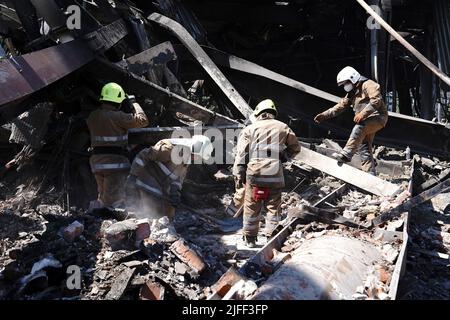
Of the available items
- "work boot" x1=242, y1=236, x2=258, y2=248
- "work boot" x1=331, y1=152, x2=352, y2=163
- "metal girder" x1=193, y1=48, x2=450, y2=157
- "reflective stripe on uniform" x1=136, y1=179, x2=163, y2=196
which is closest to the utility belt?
"reflective stripe on uniform" x1=136, y1=179, x2=163, y2=196

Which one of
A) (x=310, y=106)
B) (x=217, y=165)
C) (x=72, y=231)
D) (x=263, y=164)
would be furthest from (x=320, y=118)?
(x=72, y=231)

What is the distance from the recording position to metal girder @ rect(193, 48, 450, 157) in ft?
24.6

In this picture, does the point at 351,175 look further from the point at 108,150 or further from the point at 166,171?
the point at 108,150

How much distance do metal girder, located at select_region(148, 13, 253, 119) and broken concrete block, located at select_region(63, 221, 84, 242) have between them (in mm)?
3154

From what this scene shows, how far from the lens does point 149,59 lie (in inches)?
272

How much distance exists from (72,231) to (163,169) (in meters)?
1.55

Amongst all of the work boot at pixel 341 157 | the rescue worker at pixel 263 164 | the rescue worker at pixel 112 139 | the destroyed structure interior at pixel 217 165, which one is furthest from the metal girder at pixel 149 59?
the work boot at pixel 341 157

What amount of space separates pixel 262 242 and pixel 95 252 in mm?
2131

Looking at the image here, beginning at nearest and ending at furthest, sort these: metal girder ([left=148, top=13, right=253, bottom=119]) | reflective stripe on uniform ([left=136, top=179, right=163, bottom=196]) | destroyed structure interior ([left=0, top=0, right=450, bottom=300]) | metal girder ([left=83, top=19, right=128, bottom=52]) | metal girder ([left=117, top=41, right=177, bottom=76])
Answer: destroyed structure interior ([left=0, top=0, right=450, bottom=300]) < reflective stripe on uniform ([left=136, top=179, right=163, bottom=196]) < metal girder ([left=83, top=19, right=128, bottom=52]) < metal girder ([left=117, top=41, right=177, bottom=76]) < metal girder ([left=148, top=13, right=253, bottom=119])

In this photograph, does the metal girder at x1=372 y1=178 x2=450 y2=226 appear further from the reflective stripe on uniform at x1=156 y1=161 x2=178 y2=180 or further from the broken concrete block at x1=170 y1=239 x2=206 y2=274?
the reflective stripe on uniform at x1=156 y1=161 x2=178 y2=180

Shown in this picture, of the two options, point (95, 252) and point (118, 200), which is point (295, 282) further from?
point (118, 200)

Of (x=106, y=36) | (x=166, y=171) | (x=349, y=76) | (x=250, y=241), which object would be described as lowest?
(x=250, y=241)
